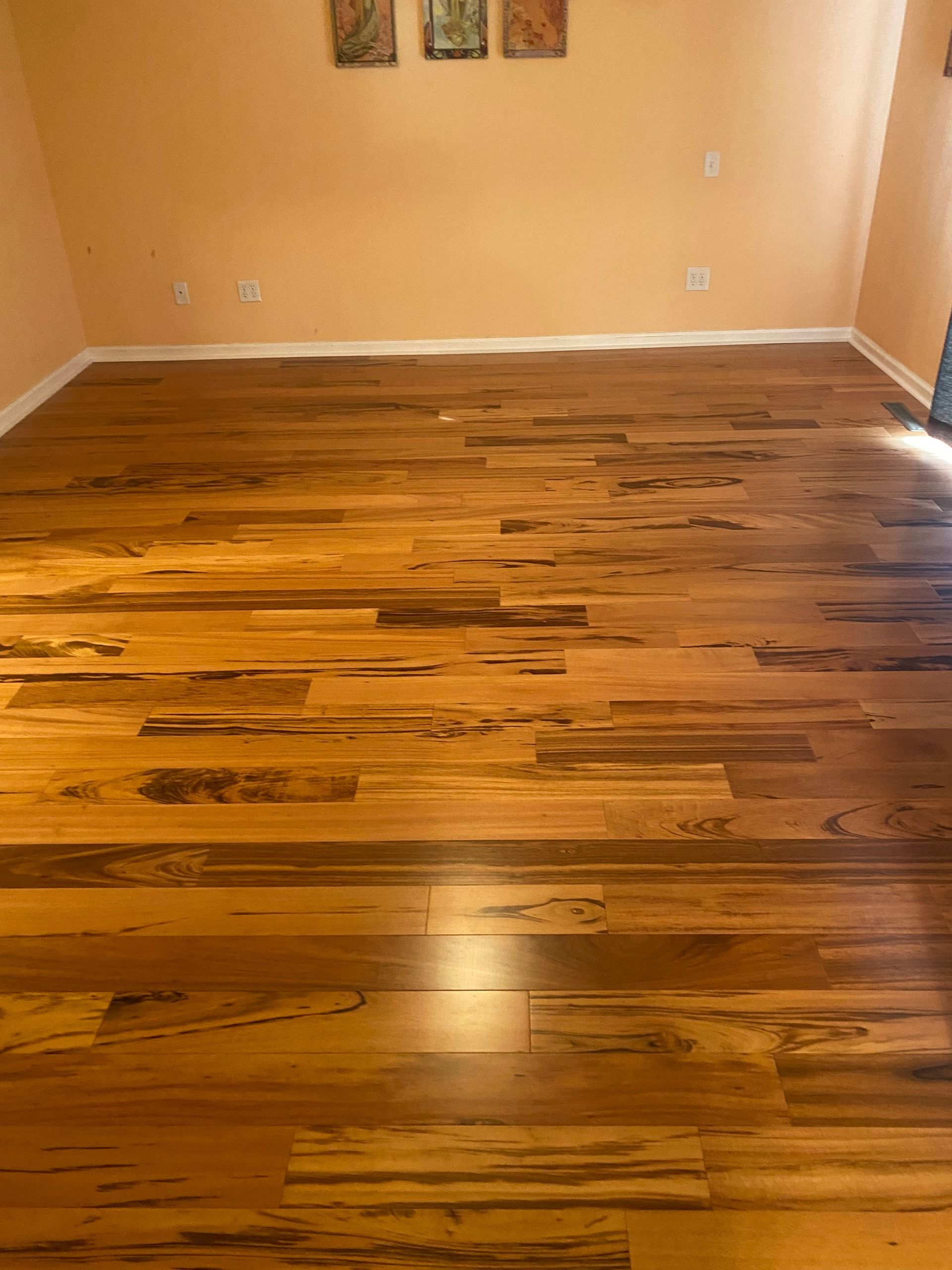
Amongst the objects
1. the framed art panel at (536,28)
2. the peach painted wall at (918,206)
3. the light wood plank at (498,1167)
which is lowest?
the light wood plank at (498,1167)

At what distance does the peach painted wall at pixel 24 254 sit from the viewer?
3.89 m

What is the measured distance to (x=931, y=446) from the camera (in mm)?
3434

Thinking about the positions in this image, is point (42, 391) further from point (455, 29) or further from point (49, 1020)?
point (49, 1020)

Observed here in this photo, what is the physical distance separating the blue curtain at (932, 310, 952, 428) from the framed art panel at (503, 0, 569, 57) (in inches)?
79.7

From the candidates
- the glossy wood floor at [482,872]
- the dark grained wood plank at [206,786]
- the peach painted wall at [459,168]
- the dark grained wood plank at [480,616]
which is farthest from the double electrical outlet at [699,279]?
the dark grained wood plank at [206,786]

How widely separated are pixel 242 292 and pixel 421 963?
12.4 ft

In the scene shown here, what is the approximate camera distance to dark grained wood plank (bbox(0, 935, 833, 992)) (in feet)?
4.91

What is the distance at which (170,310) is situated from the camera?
14.8 feet

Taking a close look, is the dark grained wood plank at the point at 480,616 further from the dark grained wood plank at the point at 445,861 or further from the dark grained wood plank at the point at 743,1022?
the dark grained wood plank at the point at 743,1022

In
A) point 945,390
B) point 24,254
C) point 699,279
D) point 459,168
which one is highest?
point 459,168

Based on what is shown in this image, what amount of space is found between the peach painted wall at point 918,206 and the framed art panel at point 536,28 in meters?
1.41

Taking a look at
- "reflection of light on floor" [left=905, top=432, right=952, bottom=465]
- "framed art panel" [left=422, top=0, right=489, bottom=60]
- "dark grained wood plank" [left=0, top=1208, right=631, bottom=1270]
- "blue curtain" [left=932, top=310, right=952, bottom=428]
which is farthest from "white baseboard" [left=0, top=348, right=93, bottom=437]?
"blue curtain" [left=932, top=310, right=952, bottom=428]

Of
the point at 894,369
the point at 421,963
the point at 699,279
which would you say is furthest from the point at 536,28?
the point at 421,963

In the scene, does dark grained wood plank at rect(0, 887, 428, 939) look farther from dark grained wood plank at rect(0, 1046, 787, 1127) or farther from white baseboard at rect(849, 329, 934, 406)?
white baseboard at rect(849, 329, 934, 406)
